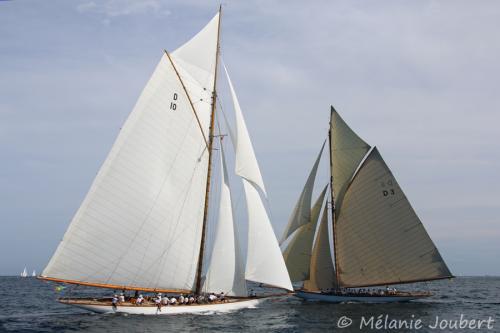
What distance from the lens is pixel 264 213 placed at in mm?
40000

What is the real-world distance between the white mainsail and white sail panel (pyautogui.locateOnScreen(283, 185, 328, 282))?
12465 mm

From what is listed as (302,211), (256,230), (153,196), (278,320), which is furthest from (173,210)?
(302,211)

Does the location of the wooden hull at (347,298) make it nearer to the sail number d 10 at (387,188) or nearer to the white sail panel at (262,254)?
the sail number d 10 at (387,188)

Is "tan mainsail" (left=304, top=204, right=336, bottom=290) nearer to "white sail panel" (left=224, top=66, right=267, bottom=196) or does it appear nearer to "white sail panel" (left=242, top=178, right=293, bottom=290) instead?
"white sail panel" (left=242, top=178, right=293, bottom=290)

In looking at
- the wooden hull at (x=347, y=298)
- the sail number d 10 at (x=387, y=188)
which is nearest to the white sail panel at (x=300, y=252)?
the wooden hull at (x=347, y=298)

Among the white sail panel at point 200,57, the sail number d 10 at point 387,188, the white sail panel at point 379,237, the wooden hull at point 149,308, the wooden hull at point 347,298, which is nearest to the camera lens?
the wooden hull at point 149,308

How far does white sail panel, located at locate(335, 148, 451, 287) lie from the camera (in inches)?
1992

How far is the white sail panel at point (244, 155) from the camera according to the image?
39.6m

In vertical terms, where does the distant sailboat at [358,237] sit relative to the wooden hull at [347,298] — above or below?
above

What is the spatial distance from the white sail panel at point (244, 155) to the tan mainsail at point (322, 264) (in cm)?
1469

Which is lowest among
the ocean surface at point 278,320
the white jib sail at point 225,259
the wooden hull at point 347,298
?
the ocean surface at point 278,320

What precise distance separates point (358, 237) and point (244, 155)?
708 inches

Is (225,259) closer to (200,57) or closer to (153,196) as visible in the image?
(153,196)

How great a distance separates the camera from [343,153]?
177ft
